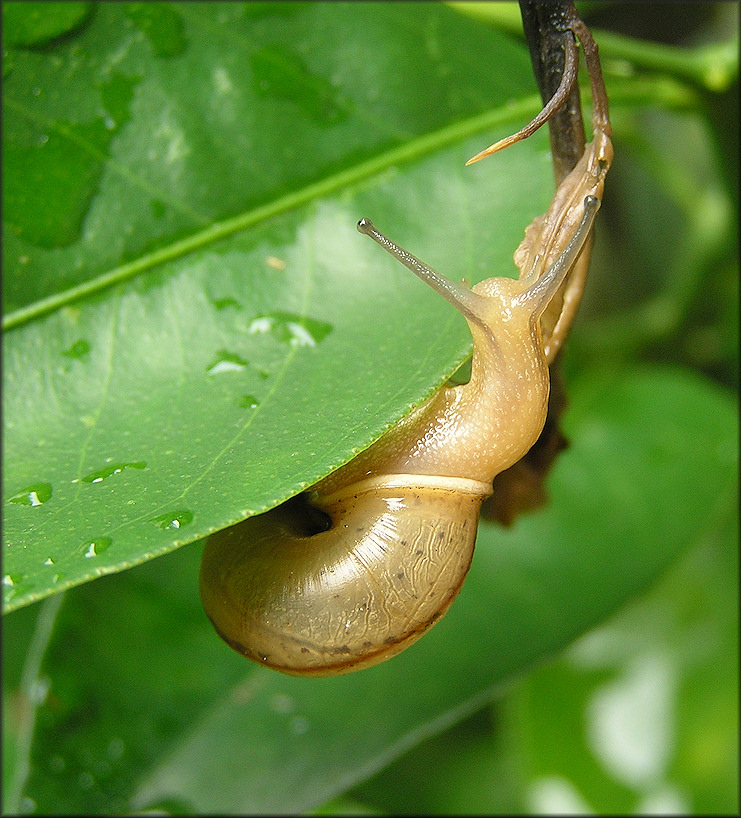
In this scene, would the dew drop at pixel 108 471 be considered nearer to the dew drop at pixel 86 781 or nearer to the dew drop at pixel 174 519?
the dew drop at pixel 174 519

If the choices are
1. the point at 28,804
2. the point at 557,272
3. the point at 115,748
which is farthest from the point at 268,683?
the point at 557,272

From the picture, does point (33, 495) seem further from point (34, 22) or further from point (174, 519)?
point (34, 22)

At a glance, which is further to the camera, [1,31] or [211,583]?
[1,31]

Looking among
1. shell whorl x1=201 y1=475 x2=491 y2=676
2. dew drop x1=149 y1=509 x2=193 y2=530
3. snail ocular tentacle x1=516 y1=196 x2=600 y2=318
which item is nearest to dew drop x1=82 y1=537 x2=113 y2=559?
dew drop x1=149 y1=509 x2=193 y2=530

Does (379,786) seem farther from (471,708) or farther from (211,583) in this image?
(211,583)

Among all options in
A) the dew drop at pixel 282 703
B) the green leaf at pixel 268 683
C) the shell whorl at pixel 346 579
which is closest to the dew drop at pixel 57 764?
the green leaf at pixel 268 683

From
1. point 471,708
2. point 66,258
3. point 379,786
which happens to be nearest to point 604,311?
point 471,708
